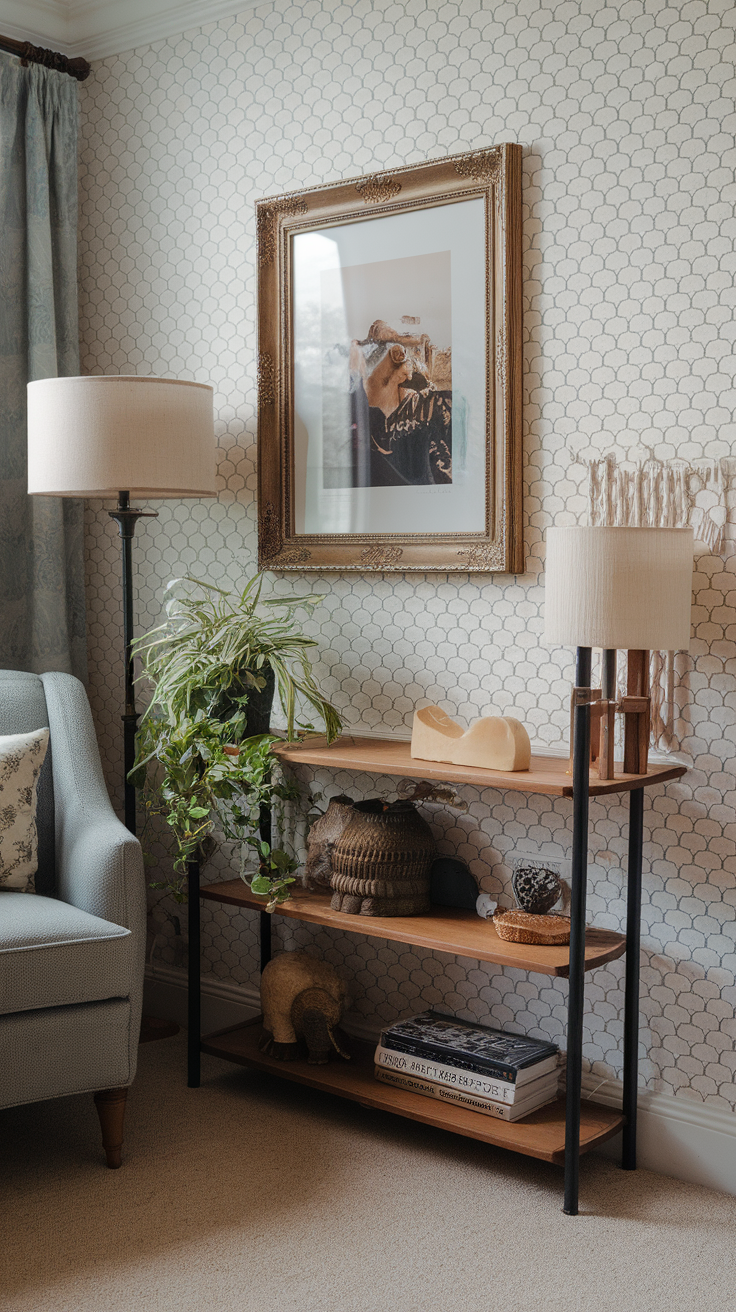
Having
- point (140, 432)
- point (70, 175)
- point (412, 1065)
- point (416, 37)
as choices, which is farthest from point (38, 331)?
point (412, 1065)

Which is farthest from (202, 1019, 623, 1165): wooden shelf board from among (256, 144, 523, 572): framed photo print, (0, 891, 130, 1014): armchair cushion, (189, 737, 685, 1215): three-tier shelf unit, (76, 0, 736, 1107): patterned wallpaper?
(256, 144, 523, 572): framed photo print

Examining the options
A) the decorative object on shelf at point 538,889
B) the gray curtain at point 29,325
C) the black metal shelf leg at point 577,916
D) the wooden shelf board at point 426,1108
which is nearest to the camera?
the black metal shelf leg at point 577,916

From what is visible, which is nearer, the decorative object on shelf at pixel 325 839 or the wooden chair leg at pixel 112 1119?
the wooden chair leg at pixel 112 1119

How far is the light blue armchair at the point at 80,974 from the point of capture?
7.34 feet

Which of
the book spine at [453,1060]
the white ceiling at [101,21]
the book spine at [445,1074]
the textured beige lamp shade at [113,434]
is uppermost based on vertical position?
the white ceiling at [101,21]

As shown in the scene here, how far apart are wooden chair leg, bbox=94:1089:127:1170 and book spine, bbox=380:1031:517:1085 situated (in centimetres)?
56

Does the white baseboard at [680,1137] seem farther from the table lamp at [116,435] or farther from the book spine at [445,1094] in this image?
the table lamp at [116,435]

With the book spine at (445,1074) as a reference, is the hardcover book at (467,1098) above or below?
below

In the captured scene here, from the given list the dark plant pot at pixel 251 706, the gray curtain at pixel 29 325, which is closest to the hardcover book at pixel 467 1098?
the dark plant pot at pixel 251 706

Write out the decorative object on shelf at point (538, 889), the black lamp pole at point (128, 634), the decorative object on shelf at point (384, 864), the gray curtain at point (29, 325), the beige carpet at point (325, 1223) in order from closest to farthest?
the beige carpet at point (325, 1223)
the decorative object on shelf at point (538, 889)
the decorative object on shelf at point (384, 864)
the black lamp pole at point (128, 634)
the gray curtain at point (29, 325)

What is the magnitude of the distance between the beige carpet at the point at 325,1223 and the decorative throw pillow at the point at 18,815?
1.81 feet

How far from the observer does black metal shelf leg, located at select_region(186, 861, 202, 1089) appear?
9.15 feet

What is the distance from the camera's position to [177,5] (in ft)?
10.1

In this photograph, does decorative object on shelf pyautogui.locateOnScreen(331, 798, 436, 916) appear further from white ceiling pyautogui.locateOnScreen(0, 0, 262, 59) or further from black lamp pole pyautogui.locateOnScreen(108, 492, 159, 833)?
white ceiling pyautogui.locateOnScreen(0, 0, 262, 59)
